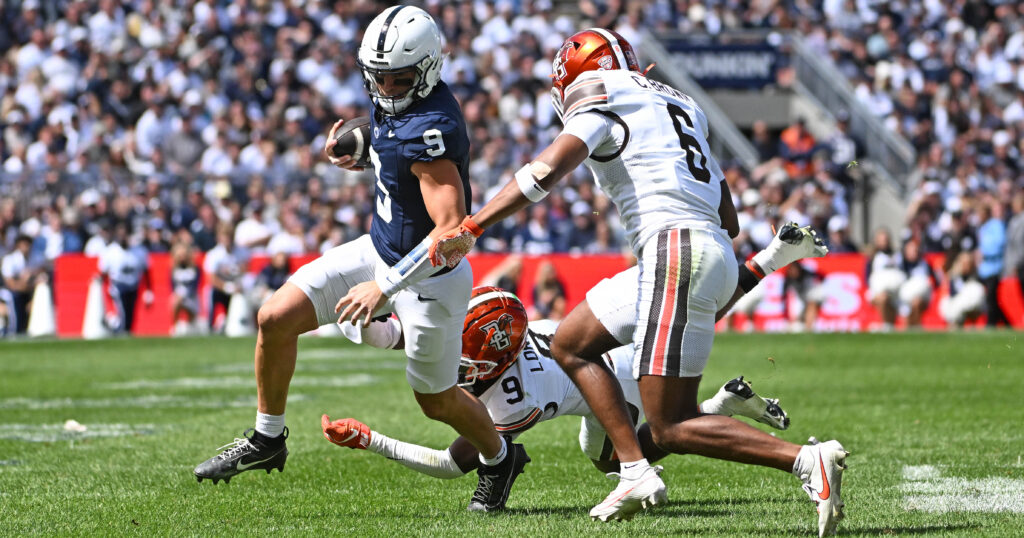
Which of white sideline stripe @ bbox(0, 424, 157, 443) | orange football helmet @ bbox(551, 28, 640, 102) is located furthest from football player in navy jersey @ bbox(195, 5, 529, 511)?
white sideline stripe @ bbox(0, 424, 157, 443)

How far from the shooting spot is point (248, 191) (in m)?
18.3

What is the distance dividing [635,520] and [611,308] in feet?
2.66

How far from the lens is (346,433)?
18.2 feet

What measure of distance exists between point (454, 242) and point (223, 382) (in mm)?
7537

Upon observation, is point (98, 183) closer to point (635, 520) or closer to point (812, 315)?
point (812, 315)

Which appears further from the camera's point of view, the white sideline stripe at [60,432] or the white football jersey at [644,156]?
the white sideline stripe at [60,432]

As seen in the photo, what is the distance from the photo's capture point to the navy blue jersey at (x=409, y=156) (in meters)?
5.14

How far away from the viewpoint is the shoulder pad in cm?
482

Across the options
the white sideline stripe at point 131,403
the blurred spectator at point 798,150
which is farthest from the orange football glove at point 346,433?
the blurred spectator at point 798,150

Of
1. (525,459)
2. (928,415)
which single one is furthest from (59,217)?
(525,459)

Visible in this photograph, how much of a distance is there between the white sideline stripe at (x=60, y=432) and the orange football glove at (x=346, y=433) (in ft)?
10.1

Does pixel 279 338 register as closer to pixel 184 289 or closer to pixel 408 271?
pixel 408 271

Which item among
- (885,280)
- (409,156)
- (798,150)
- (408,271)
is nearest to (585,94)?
→ (409,156)

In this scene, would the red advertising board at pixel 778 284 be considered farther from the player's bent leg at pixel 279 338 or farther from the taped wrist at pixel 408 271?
the taped wrist at pixel 408 271
